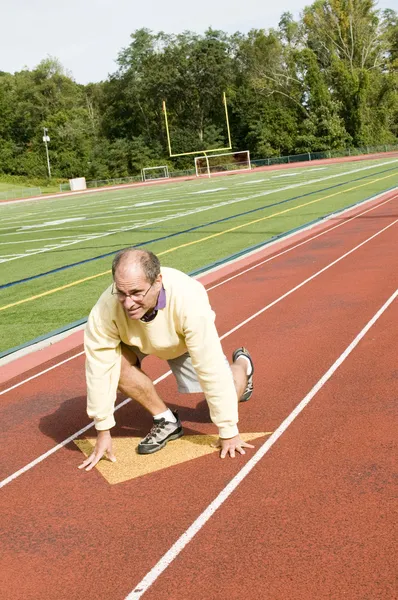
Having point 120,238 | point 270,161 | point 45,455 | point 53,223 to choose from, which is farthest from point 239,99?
point 45,455

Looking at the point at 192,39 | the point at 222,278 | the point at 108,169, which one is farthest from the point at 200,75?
the point at 222,278

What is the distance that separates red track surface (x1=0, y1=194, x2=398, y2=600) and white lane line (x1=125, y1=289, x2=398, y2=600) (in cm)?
4

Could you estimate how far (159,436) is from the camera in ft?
17.2

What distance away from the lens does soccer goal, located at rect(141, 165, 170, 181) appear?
69.8m

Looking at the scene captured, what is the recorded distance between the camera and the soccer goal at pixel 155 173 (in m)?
69.8

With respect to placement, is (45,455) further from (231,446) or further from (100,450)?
(231,446)

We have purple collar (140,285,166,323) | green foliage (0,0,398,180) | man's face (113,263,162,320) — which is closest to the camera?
man's face (113,263,162,320)

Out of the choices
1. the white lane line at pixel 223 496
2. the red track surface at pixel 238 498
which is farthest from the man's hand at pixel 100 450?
the white lane line at pixel 223 496

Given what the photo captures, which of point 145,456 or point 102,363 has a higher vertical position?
→ point 102,363

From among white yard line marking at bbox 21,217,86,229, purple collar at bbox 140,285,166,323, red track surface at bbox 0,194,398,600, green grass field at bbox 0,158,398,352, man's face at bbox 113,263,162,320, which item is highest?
man's face at bbox 113,263,162,320

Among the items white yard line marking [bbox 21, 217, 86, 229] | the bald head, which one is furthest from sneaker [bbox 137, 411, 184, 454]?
white yard line marking [bbox 21, 217, 86, 229]

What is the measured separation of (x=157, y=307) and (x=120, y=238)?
48.4ft

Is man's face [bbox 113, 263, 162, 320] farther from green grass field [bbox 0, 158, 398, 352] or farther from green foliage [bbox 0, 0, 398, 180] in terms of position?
green foliage [bbox 0, 0, 398, 180]

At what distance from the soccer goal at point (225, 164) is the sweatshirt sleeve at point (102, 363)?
6070 cm
